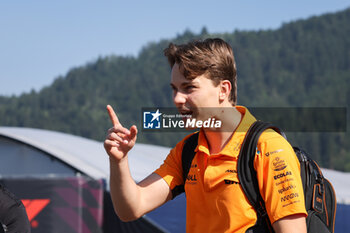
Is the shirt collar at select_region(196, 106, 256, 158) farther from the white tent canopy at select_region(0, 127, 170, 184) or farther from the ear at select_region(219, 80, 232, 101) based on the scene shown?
the white tent canopy at select_region(0, 127, 170, 184)

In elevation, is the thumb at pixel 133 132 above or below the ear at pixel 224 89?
below

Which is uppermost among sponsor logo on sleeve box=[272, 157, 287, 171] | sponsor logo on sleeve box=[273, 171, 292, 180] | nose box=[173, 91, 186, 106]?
nose box=[173, 91, 186, 106]

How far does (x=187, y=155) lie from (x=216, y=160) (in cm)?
21

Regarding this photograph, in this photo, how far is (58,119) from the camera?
127m

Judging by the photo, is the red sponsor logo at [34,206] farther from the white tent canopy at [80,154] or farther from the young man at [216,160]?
the young man at [216,160]

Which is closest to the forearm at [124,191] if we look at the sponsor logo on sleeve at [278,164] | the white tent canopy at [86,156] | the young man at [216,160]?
the young man at [216,160]

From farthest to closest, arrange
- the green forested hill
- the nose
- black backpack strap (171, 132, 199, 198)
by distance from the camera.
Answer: the green forested hill
black backpack strap (171, 132, 199, 198)
the nose

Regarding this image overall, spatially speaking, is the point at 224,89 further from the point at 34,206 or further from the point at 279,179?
the point at 34,206

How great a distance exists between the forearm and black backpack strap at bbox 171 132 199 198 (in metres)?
0.20

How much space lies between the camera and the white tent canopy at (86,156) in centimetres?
778

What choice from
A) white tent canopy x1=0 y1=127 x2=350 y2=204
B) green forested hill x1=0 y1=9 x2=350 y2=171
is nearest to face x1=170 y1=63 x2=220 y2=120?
white tent canopy x1=0 y1=127 x2=350 y2=204

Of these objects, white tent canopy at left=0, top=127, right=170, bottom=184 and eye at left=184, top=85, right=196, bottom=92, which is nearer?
eye at left=184, top=85, right=196, bottom=92

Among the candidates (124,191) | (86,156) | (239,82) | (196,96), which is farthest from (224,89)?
(239,82)

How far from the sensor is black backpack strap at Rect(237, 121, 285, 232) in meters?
2.02
